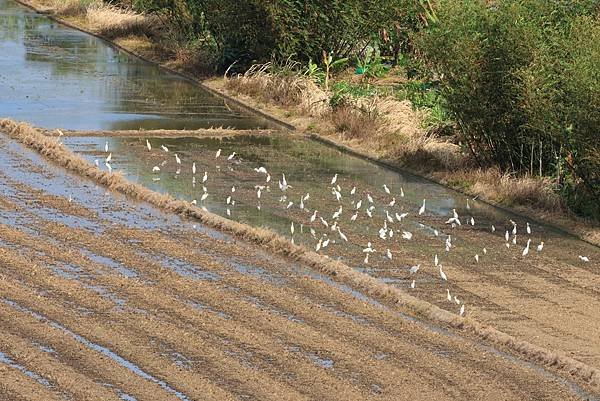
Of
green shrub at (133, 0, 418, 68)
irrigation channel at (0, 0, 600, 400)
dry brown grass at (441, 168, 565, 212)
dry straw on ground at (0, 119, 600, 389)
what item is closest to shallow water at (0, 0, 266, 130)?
green shrub at (133, 0, 418, 68)

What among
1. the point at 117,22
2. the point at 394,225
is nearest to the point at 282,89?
the point at 394,225

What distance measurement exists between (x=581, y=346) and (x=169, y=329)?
12.8ft

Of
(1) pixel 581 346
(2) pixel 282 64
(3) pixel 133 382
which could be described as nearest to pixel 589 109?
(1) pixel 581 346

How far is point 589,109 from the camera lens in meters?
17.9

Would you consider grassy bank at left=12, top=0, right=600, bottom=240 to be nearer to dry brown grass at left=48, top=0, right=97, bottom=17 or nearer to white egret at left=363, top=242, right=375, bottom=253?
white egret at left=363, top=242, right=375, bottom=253

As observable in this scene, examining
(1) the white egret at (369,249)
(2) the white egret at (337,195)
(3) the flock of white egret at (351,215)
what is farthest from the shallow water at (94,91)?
(1) the white egret at (369,249)

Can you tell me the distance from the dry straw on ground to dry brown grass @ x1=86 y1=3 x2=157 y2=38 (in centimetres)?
1802

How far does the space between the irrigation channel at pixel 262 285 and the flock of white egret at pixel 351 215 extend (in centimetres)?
5

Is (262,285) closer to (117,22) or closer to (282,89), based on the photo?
(282,89)

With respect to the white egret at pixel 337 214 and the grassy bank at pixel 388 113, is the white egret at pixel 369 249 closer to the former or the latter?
the white egret at pixel 337 214

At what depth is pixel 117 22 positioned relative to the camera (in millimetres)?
42906

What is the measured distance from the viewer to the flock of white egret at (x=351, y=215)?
16234mm

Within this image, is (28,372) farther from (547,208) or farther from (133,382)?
(547,208)

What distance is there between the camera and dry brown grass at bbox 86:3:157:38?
41438 mm
